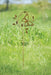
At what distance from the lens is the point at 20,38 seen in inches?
54.4

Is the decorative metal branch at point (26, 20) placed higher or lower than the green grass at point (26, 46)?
higher

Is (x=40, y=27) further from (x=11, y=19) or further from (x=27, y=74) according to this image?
(x=27, y=74)

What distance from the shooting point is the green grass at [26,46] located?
4.44 ft

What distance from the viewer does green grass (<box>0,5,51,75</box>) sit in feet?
4.44

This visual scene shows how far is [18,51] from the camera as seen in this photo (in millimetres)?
1376

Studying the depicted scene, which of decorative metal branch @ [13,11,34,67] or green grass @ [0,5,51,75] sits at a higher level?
decorative metal branch @ [13,11,34,67]

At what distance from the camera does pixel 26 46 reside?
137 centimetres

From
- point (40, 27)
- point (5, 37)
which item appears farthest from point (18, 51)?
point (40, 27)

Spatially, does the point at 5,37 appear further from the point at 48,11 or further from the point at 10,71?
the point at 48,11

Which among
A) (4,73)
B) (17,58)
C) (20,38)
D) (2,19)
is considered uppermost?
(2,19)

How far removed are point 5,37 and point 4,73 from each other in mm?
309

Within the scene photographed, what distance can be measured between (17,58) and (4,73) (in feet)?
0.56

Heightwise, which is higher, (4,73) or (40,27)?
(40,27)

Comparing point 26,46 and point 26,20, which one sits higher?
point 26,20
